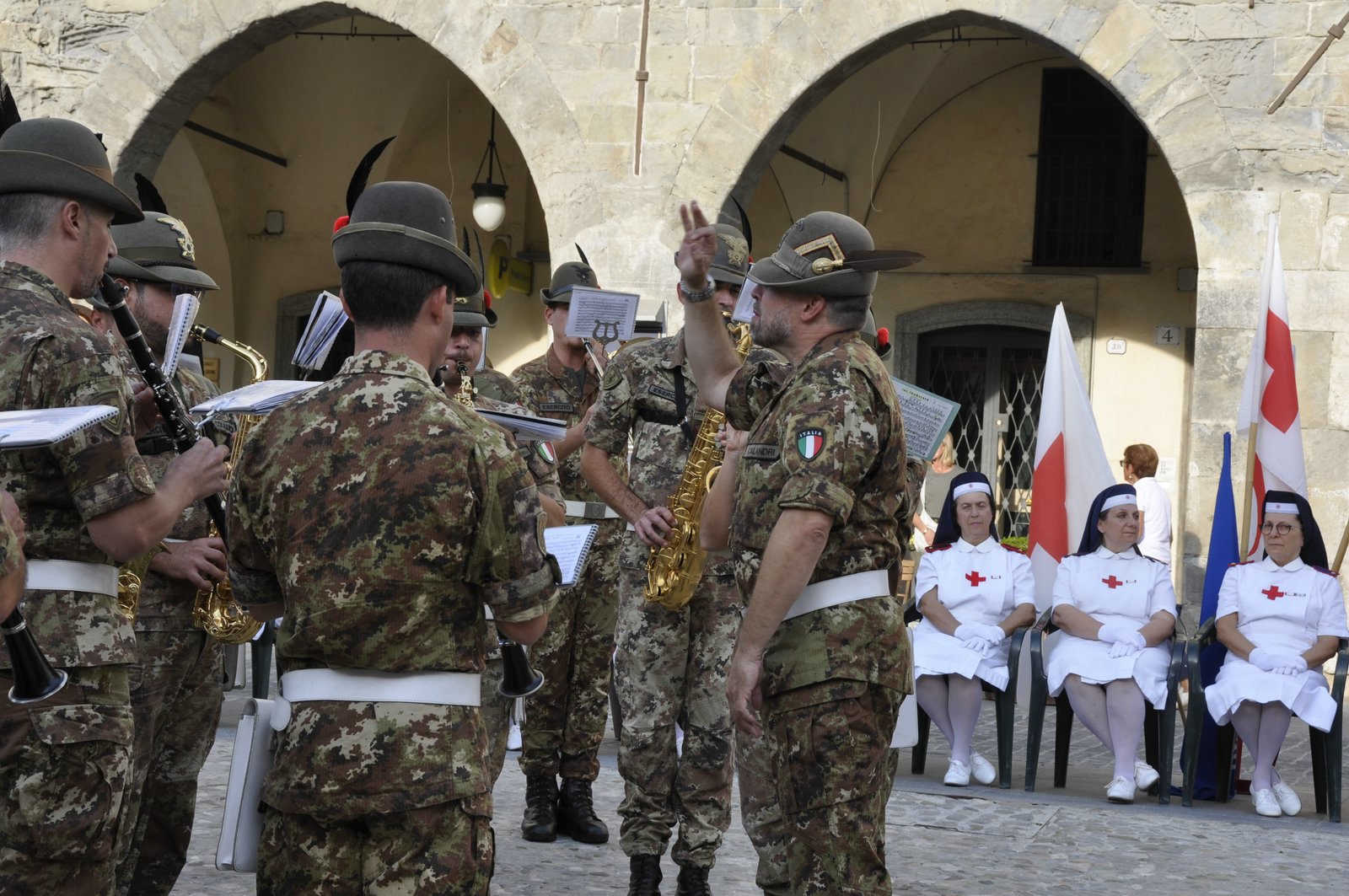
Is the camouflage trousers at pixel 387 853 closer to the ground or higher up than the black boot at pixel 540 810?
higher up

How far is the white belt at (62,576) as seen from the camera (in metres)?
3.47

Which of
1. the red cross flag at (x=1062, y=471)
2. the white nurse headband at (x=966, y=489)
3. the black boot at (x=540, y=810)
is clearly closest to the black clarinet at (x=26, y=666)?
the black boot at (x=540, y=810)

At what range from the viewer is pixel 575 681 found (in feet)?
21.9

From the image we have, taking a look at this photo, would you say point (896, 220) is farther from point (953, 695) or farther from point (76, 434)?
point (76, 434)

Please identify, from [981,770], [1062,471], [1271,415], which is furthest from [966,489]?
[1271,415]

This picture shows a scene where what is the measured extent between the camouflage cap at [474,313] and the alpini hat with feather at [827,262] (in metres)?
2.16

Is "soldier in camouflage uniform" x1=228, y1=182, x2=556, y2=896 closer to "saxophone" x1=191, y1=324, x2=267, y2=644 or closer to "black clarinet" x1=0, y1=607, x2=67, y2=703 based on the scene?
"black clarinet" x1=0, y1=607, x2=67, y2=703

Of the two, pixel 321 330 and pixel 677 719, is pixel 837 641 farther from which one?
pixel 677 719

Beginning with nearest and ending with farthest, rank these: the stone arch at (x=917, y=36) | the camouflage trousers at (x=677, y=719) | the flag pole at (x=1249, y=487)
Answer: the camouflage trousers at (x=677, y=719) → the flag pole at (x=1249, y=487) → the stone arch at (x=917, y=36)

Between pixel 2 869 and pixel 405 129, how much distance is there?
13894 mm

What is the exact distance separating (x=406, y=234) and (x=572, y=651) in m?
3.75

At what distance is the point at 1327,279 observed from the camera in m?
10.9

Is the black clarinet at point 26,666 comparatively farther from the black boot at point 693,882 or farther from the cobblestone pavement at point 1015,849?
the black boot at point 693,882

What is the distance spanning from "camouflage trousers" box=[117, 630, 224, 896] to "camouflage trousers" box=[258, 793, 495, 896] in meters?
1.50
